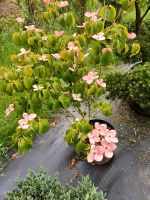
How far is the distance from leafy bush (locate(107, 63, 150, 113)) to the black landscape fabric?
13.5 inches

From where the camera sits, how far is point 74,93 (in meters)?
3.09

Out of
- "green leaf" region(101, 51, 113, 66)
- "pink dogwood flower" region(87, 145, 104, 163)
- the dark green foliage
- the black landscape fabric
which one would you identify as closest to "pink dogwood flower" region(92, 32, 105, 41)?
"green leaf" region(101, 51, 113, 66)

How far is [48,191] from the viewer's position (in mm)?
3189

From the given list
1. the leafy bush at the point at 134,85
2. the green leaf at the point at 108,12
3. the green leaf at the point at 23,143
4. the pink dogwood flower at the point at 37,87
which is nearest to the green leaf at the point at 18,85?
the pink dogwood flower at the point at 37,87

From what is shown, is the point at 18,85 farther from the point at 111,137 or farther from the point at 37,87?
the point at 111,137

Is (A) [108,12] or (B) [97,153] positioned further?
(A) [108,12]

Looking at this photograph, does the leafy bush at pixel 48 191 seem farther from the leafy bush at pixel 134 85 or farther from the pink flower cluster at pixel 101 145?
the leafy bush at pixel 134 85

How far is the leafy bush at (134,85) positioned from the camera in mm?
3781

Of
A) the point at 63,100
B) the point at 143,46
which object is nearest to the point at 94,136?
the point at 63,100

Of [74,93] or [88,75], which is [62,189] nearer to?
[74,93]

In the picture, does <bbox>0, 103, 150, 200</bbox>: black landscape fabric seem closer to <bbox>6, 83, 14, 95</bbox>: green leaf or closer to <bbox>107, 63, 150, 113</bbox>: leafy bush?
<bbox>107, 63, 150, 113</bbox>: leafy bush

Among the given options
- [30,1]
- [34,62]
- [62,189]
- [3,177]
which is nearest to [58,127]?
[3,177]

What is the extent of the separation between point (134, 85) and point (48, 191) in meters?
1.44

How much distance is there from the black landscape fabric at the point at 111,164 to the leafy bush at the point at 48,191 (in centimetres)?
28
